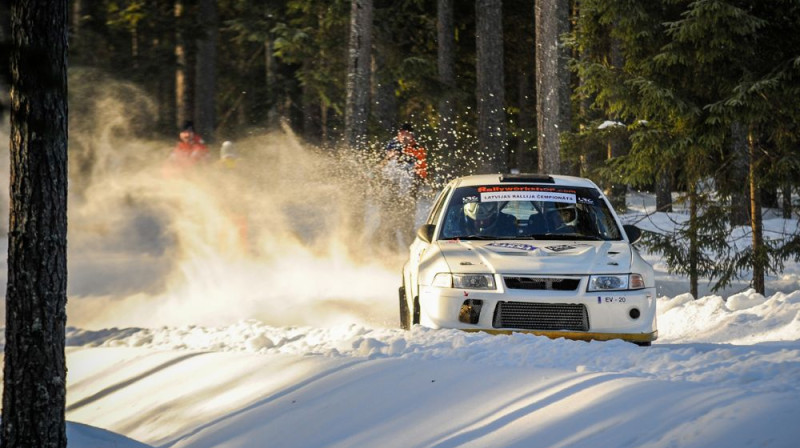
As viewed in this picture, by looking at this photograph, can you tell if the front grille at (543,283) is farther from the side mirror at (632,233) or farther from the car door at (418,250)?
the side mirror at (632,233)

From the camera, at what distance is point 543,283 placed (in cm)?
803

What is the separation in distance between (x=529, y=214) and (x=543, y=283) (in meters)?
1.70

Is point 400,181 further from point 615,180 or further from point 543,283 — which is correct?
point 543,283

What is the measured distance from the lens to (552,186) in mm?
9516

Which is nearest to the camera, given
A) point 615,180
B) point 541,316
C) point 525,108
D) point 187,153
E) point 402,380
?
point 402,380

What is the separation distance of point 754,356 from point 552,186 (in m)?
2.87

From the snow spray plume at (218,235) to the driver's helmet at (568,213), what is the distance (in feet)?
10.2

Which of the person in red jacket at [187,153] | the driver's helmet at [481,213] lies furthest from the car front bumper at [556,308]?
the person in red jacket at [187,153]

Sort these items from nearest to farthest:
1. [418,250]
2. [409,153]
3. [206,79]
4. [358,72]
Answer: [418,250] → [409,153] → [358,72] → [206,79]

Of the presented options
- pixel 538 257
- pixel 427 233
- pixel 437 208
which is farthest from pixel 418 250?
pixel 538 257

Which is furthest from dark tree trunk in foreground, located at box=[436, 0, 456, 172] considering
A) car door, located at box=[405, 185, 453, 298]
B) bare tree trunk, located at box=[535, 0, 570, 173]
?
car door, located at box=[405, 185, 453, 298]

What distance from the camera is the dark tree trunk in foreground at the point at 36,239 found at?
17.6 ft

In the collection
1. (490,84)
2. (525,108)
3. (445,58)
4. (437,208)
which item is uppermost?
(445,58)

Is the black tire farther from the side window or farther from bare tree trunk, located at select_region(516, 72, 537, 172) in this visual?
bare tree trunk, located at select_region(516, 72, 537, 172)
